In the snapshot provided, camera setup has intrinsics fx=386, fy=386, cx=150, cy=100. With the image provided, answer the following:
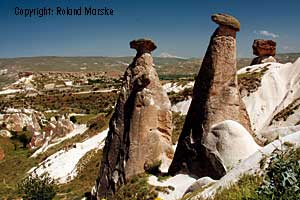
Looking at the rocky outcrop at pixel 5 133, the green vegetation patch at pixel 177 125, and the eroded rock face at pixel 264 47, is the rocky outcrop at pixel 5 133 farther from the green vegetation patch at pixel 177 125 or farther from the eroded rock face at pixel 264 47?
the eroded rock face at pixel 264 47

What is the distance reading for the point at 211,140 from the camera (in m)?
9.81

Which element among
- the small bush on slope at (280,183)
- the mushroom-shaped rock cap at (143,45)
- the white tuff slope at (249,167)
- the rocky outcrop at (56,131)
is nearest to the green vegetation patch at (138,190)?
the white tuff slope at (249,167)

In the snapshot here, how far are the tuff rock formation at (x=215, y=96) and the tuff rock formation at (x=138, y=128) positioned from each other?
148 cm

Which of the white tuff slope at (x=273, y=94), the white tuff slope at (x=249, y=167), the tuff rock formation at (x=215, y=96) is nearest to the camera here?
the white tuff slope at (x=249, y=167)

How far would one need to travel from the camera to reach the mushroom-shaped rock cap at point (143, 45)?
12470 millimetres

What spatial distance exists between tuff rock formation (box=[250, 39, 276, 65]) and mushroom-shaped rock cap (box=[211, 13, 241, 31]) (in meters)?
24.2

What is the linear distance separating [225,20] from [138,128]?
13.7 ft

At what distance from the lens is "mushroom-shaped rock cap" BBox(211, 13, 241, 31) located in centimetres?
1023

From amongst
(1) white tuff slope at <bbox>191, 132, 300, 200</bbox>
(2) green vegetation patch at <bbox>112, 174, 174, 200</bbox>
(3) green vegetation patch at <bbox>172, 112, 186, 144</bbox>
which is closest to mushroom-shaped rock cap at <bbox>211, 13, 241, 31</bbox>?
(1) white tuff slope at <bbox>191, 132, 300, 200</bbox>

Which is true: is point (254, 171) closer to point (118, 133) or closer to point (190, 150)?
point (190, 150)

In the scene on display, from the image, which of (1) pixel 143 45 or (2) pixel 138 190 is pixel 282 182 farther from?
(1) pixel 143 45

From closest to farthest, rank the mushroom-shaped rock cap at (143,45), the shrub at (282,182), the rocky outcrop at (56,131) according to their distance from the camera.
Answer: the shrub at (282,182) < the mushroom-shaped rock cap at (143,45) < the rocky outcrop at (56,131)

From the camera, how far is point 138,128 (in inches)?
472

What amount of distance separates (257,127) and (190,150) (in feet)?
48.4
